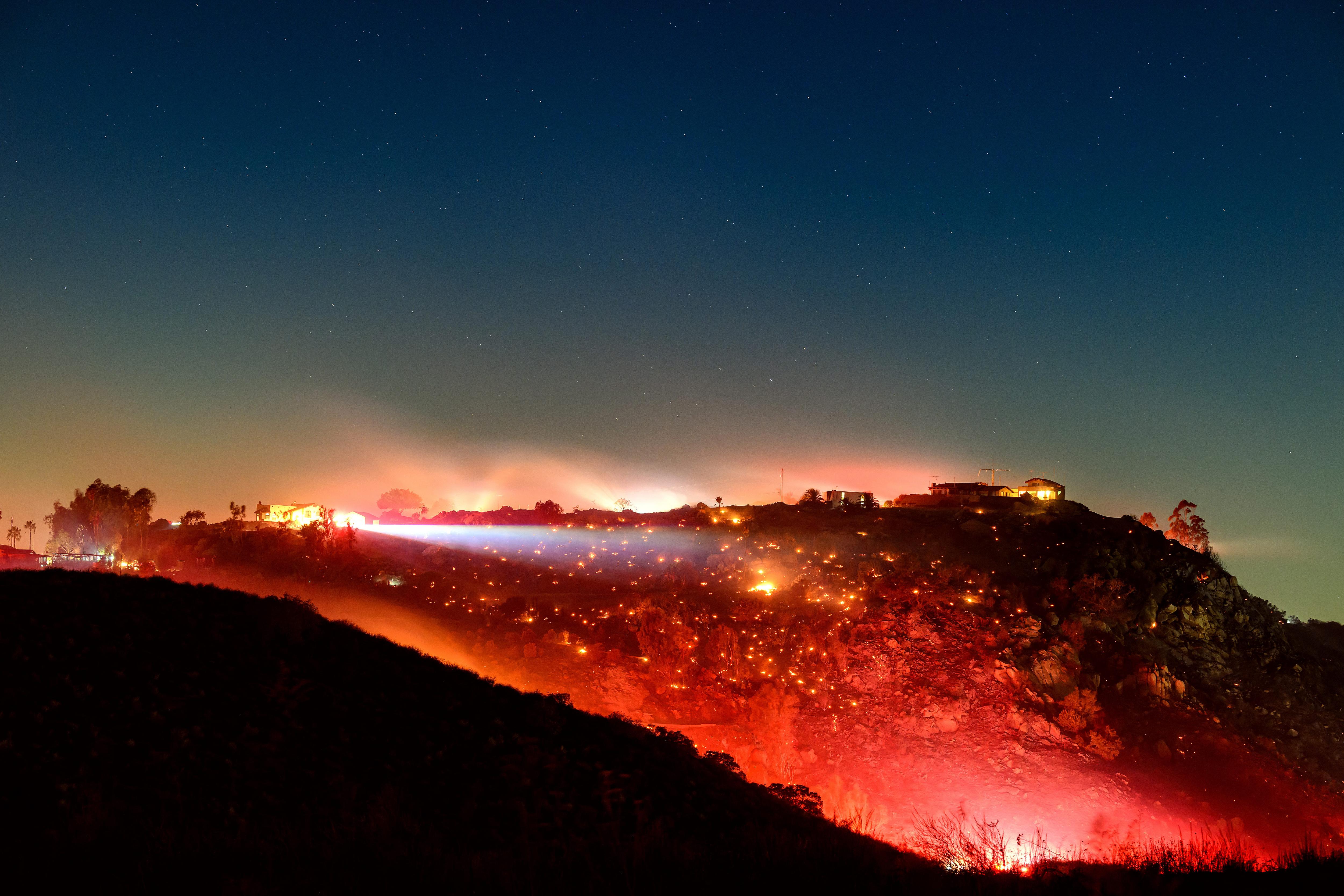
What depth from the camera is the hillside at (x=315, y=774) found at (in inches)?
324

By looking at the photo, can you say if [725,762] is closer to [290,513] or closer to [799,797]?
[799,797]

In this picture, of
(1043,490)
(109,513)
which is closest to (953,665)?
(1043,490)

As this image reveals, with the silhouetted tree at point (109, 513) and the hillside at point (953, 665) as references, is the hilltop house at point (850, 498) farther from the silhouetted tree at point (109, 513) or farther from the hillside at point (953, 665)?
the silhouetted tree at point (109, 513)

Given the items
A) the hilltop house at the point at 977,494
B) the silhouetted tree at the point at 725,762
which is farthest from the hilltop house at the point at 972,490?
the silhouetted tree at the point at 725,762

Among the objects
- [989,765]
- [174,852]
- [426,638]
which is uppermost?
[174,852]

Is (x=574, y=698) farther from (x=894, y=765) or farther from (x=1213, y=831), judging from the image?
(x=1213, y=831)

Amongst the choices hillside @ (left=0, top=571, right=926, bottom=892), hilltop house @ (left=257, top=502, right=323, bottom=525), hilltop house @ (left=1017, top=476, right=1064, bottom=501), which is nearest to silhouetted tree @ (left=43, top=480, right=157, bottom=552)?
hilltop house @ (left=257, top=502, right=323, bottom=525)

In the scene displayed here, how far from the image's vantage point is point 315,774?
14.5 m

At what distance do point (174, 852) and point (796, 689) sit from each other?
3031 centimetres

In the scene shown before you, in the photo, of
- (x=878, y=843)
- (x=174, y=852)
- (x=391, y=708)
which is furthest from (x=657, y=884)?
(x=391, y=708)

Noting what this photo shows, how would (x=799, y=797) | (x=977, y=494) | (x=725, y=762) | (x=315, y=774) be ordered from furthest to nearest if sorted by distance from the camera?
(x=977, y=494)
(x=725, y=762)
(x=799, y=797)
(x=315, y=774)

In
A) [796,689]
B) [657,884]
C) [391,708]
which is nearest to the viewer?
[657,884]

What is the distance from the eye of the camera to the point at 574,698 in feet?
115

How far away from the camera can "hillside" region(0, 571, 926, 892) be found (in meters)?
8.23
